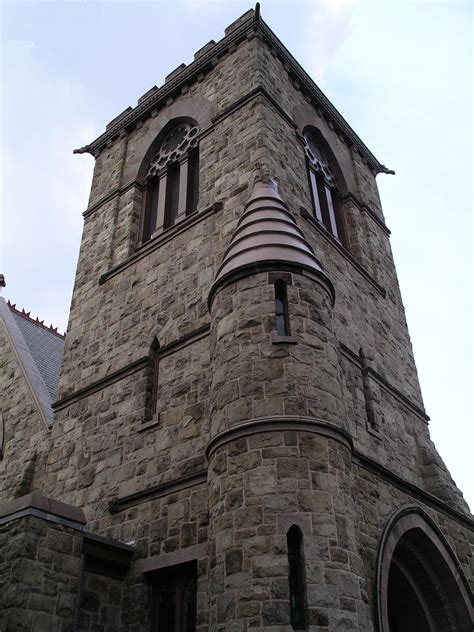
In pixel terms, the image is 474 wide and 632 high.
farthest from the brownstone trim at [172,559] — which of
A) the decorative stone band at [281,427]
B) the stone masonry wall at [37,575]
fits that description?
the decorative stone band at [281,427]

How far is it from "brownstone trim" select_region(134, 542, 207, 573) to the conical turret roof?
152 inches

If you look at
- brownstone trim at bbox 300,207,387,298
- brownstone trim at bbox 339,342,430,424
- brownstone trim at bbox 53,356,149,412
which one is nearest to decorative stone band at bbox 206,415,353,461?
brownstone trim at bbox 339,342,430,424

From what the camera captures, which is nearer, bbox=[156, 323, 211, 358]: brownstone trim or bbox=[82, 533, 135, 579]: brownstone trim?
bbox=[82, 533, 135, 579]: brownstone trim

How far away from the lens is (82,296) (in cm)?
1536

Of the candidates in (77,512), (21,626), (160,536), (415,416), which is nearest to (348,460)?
(160,536)

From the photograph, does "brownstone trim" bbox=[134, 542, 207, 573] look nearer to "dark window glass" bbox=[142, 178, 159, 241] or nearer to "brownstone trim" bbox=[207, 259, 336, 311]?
"brownstone trim" bbox=[207, 259, 336, 311]

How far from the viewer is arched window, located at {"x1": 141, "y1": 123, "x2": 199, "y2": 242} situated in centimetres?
1511

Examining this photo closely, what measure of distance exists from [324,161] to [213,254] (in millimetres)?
6582

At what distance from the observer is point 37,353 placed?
17578 mm

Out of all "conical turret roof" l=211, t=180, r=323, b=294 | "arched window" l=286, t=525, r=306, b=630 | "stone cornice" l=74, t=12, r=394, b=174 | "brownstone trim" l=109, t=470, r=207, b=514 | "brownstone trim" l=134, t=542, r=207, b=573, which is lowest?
"arched window" l=286, t=525, r=306, b=630

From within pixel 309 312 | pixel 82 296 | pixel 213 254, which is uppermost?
pixel 82 296

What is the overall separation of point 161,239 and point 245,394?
6.15m

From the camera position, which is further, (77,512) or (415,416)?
(415,416)

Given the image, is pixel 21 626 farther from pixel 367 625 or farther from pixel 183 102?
pixel 183 102
